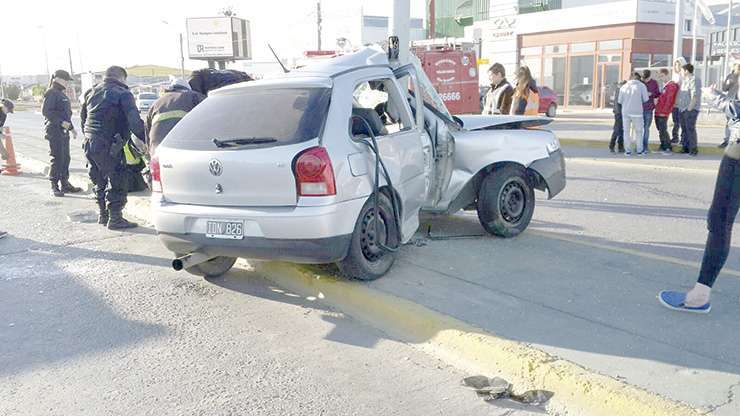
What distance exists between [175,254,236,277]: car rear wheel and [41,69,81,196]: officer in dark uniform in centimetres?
618

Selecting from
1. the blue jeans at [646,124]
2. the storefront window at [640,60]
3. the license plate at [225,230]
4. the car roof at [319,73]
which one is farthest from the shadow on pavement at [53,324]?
the storefront window at [640,60]

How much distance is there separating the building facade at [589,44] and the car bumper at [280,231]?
89.3 feet

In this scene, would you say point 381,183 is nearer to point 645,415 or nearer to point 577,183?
point 645,415

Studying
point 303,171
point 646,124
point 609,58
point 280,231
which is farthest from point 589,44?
point 280,231

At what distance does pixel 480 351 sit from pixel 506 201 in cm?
293

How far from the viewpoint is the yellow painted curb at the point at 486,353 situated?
3426mm

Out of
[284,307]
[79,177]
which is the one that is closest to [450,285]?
[284,307]

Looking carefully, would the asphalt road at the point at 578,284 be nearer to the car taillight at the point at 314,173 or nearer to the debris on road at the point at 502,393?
Answer: the debris on road at the point at 502,393

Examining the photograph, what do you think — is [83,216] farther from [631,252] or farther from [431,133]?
[631,252]

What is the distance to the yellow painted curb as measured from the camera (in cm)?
343

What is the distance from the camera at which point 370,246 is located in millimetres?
5426

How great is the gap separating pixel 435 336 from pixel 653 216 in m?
4.88

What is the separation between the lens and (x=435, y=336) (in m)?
4.46

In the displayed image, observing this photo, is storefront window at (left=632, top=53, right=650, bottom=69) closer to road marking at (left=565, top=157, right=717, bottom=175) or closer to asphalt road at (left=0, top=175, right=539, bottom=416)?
road marking at (left=565, top=157, right=717, bottom=175)
